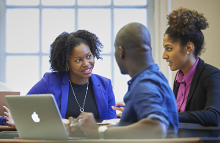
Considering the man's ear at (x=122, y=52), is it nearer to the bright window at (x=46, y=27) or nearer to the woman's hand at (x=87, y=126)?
the woman's hand at (x=87, y=126)

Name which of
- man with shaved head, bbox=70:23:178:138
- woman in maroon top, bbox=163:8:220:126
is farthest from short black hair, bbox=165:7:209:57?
man with shaved head, bbox=70:23:178:138

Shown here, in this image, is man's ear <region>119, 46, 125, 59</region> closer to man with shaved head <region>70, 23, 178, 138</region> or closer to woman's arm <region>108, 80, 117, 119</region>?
man with shaved head <region>70, 23, 178, 138</region>

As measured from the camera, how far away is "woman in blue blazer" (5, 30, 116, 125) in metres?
2.38

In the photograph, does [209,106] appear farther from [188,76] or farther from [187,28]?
[187,28]

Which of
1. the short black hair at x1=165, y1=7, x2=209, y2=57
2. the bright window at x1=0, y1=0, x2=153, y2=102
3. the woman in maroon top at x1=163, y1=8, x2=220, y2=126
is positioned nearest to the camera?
the woman in maroon top at x1=163, y1=8, x2=220, y2=126

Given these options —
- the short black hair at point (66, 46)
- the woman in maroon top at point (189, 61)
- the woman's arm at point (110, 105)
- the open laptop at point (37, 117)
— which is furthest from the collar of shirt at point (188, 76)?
the open laptop at point (37, 117)

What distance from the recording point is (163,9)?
11.6 feet

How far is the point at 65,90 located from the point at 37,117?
1129mm

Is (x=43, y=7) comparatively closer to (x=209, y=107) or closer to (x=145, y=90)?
(x=209, y=107)

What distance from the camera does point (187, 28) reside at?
207cm

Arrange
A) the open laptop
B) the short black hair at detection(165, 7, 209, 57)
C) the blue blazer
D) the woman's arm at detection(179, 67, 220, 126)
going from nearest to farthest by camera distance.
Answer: the open laptop
the woman's arm at detection(179, 67, 220, 126)
the short black hair at detection(165, 7, 209, 57)
the blue blazer

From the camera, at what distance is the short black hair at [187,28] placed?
2.07 metres

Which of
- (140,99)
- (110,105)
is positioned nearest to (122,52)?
(140,99)

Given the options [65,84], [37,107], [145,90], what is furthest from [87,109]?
[145,90]
